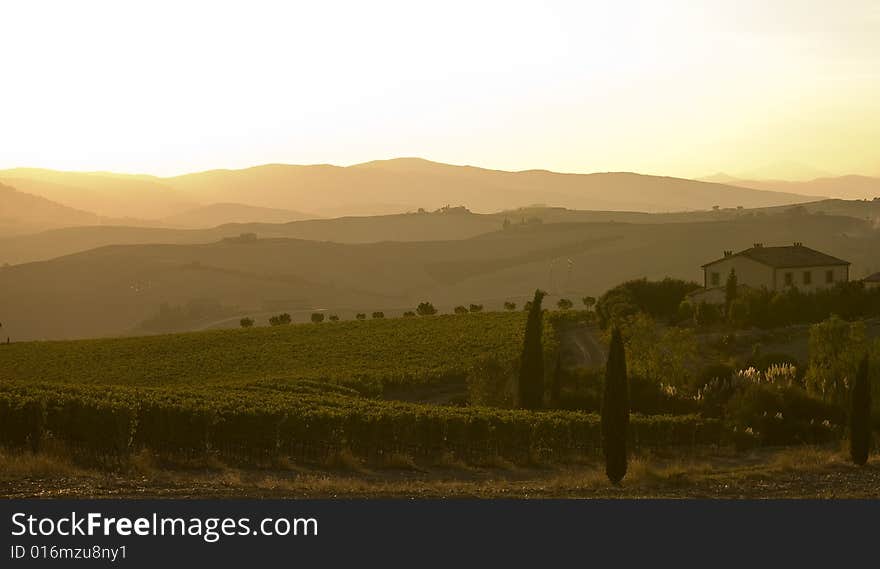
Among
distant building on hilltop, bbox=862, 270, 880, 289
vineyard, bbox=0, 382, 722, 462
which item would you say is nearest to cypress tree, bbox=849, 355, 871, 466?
vineyard, bbox=0, 382, 722, 462

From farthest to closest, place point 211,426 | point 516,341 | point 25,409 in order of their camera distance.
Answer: point 516,341 → point 211,426 → point 25,409

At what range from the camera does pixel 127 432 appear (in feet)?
117

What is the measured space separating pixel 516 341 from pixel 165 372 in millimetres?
24413

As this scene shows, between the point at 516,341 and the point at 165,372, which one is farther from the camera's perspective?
the point at 516,341

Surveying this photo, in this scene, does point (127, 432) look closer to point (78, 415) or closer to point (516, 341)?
point (78, 415)

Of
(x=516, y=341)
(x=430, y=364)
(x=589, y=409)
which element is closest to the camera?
(x=589, y=409)

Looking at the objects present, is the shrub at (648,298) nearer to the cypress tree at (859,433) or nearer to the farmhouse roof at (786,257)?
the farmhouse roof at (786,257)

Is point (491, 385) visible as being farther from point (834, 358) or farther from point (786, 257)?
point (786, 257)

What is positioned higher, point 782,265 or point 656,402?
point 782,265

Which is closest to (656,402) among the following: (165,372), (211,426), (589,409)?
(589,409)

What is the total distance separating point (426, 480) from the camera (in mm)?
34375

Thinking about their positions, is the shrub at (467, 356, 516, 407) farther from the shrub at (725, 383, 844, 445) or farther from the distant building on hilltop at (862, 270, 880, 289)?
the distant building on hilltop at (862, 270, 880, 289)

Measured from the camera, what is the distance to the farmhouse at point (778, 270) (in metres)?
88.3

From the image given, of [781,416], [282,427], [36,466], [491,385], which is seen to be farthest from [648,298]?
[36,466]
